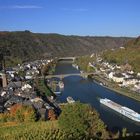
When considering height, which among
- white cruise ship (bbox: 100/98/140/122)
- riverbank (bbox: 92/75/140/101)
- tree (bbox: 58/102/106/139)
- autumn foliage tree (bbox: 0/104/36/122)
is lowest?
riverbank (bbox: 92/75/140/101)

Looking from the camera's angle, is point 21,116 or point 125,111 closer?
point 21,116

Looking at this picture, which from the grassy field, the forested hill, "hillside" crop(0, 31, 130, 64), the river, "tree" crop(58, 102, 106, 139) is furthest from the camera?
the forested hill

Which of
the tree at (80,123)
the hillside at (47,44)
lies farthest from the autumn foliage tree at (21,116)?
the hillside at (47,44)

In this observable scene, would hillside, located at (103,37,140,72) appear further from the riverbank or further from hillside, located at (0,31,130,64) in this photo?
hillside, located at (0,31,130,64)

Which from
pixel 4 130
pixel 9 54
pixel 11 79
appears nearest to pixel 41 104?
pixel 4 130

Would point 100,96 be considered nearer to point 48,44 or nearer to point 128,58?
point 128,58

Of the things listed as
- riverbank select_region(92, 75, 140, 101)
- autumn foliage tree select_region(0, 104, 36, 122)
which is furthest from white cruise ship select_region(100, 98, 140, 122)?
autumn foliage tree select_region(0, 104, 36, 122)

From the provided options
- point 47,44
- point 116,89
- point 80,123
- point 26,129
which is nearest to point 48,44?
point 47,44
